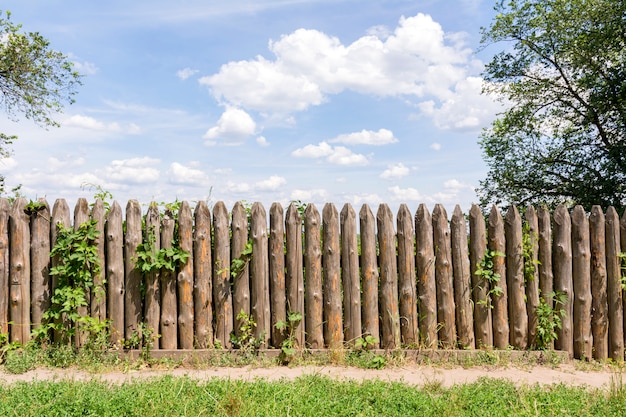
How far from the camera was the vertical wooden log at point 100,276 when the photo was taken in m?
6.89

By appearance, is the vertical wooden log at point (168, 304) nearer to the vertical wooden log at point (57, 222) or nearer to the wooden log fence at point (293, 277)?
the wooden log fence at point (293, 277)

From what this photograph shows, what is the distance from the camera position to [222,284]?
6.89m

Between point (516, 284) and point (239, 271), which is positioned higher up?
point (239, 271)

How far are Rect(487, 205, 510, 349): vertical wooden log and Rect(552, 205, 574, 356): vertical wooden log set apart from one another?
2.42 feet

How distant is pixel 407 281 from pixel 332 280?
94 centimetres

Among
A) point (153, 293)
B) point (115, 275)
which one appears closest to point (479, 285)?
point (153, 293)

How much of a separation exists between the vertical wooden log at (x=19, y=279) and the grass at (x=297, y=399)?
5.10ft

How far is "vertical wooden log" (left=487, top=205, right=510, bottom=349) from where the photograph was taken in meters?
7.16

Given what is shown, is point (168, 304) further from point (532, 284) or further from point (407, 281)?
point (532, 284)

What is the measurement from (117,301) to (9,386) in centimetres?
158

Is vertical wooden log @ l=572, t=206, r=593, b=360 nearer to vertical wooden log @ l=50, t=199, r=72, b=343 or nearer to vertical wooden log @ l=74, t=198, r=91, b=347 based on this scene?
vertical wooden log @ l=74, t=198, r=91, b=347

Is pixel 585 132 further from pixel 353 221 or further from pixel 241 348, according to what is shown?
pixel 241 348

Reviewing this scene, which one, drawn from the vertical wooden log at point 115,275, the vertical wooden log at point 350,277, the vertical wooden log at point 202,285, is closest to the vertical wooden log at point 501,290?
the vertical wooden log at point 350,277

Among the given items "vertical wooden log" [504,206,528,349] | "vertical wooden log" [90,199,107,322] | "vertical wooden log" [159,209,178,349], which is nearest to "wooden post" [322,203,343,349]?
"vertical wooden log" [159,209,178,349]
